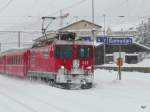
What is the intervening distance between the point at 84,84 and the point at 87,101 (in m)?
9.08

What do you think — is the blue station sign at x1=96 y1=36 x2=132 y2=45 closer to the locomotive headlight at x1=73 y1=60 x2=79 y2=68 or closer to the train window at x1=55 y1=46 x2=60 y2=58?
the locomotive headlight at x1=73 y1=60 x2=79 y2=68

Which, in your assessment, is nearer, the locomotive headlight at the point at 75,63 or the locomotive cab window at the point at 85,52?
the locomotive headlight at the point at 75,63

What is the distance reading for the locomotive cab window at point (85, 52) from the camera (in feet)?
87.6

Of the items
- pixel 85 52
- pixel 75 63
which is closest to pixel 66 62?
pixel 75 63

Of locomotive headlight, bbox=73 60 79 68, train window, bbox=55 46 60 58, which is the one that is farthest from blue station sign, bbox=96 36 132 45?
train window, bbox=55 46 60 58

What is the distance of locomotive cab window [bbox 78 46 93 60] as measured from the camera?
26.7 m

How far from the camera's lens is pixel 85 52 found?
2688 cm

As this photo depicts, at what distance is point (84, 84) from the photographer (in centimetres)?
2586

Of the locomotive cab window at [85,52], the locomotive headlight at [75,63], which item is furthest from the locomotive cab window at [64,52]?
the locomotive cab window at [85,52]

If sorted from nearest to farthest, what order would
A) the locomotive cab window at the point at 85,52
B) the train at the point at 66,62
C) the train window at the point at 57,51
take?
the train at the point at 66,62
the train window at the point at 57,51
the locomotive cab window at the point at 85,52

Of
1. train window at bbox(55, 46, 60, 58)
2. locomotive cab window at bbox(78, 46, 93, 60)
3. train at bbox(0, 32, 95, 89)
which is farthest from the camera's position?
locomotive cab window at bbox(78, 46, 93, 60)

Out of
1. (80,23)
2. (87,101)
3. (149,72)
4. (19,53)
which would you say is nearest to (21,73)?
(19,53)

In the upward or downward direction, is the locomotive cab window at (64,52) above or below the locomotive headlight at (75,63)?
above

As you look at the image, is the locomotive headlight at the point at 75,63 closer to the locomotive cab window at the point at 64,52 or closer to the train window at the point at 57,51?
the locomotive cab window at the point at 64,52
